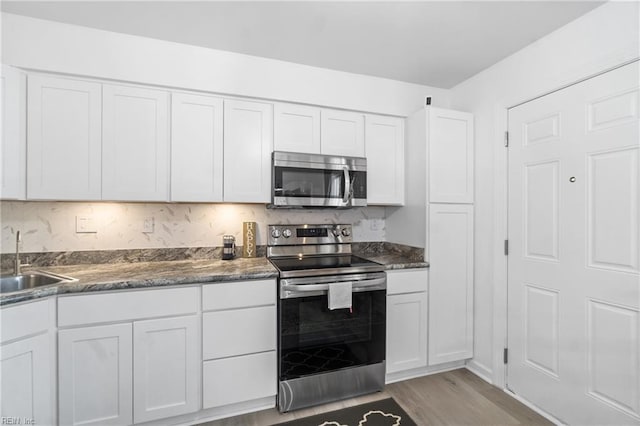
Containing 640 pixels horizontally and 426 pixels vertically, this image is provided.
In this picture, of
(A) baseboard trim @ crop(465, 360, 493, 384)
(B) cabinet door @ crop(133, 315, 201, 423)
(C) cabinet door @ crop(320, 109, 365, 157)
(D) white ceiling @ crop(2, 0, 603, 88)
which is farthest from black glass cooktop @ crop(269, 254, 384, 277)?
(D) white ceiling @ crop(2, 0, 603, 88)

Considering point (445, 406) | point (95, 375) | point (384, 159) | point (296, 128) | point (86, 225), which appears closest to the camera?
point (95, 375)

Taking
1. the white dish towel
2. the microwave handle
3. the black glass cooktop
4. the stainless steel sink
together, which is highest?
the microwave handle

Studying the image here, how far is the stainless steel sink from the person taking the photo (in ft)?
5.95

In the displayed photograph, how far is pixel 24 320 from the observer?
4.83 ft

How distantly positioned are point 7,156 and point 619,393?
3620mm

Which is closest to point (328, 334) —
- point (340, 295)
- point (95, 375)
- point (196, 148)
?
point (340, 295)

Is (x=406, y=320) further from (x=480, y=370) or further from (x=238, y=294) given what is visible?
(x=238, y=294)

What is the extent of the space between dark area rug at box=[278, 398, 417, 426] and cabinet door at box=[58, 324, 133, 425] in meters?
0.96

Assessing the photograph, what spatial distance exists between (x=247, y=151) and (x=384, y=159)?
117 centimetres

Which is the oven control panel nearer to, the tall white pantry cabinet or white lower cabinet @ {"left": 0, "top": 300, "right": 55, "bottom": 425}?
the tall white pantry cabinet

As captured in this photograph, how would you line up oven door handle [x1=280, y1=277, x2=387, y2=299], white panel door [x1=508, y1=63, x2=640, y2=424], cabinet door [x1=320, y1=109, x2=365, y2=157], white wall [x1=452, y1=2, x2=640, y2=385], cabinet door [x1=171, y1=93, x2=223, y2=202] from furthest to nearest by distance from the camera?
cabinet door [x1=320, y1=109, x2=365, y2=157]
cabinet door [x1=171, y1=93, x2=223, y2=202]
oven door handle [x1=280, y1=277, x2=387, y2=299]
white wall [x1=452, y1=2, x2=640, y2=385]
white panel door [x1=508, y1=63, x2=640, y2=424]

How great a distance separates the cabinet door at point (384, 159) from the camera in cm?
258

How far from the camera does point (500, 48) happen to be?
214 centimetres

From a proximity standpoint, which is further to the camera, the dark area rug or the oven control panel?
the oven control panel
